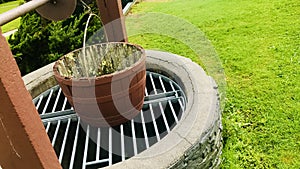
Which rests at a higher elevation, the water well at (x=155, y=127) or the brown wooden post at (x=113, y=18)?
the brown wooden post at (x=113, y=18)

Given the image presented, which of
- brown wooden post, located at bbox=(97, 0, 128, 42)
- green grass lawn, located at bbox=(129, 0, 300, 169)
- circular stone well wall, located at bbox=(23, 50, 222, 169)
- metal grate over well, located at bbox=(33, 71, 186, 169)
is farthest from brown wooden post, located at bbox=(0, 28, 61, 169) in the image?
brown wooden post, located at bbox=(97, 0, 128, 42)

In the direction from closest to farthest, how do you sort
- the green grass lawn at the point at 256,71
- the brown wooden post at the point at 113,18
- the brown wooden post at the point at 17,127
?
the brown wooden post at the point at 17,127
the green grass lawn at the point at 256,71
the brown wooden post at the point at 113,18

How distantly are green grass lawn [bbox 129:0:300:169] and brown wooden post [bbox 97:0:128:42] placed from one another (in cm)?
128

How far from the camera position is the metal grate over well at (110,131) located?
2179 mm

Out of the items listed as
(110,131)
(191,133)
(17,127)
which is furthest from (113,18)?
(17,127)

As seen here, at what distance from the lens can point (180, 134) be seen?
182 cm

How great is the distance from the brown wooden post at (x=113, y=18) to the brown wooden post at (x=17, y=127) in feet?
5.89

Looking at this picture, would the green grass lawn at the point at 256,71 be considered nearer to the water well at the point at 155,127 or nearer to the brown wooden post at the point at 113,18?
the water well at the point at 155,127

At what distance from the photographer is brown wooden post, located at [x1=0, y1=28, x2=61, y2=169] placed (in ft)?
3.22

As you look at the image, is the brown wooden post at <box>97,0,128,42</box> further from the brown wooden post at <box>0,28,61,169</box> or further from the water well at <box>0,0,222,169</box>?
the brown wooden post at <box>0,28,61,169</box>

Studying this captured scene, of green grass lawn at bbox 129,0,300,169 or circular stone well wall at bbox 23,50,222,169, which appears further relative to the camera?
green grass lawn at bbox 129,0,300,169

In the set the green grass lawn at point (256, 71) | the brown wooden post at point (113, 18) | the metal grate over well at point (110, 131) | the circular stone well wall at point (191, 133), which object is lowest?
the green grass lawn at point (256, 71)

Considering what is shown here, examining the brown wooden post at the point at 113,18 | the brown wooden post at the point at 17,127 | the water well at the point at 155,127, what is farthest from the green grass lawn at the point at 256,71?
the brown wooden post at the point at 17,127

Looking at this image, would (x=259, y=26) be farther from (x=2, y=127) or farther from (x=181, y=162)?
(x=2, y=127)
